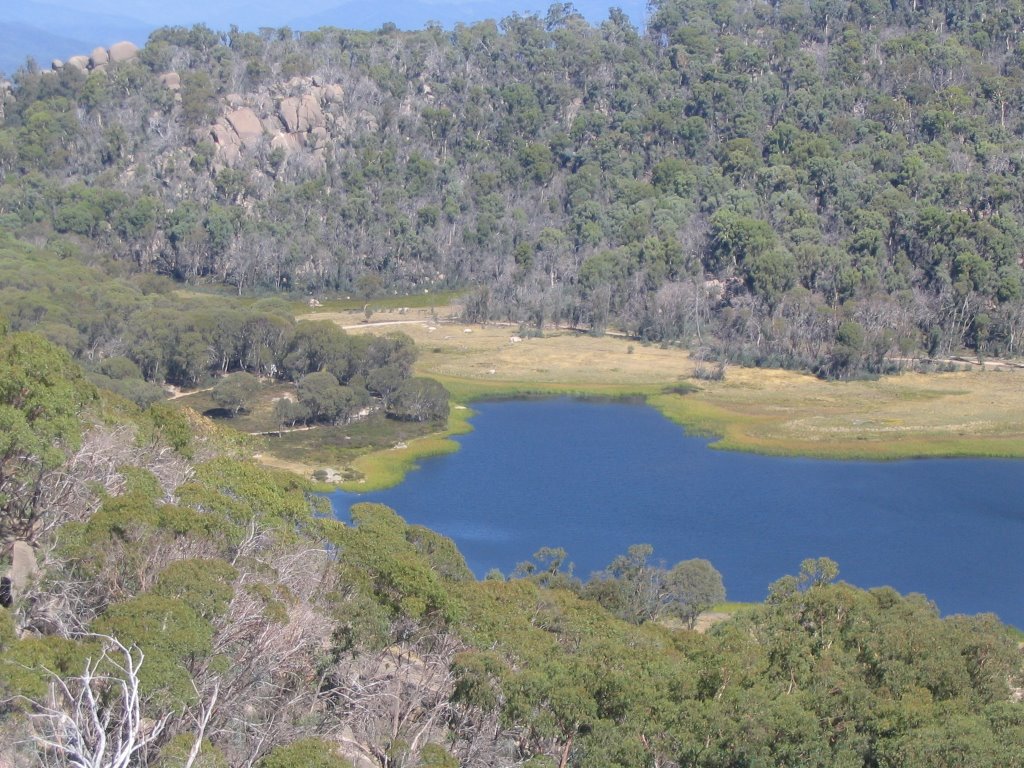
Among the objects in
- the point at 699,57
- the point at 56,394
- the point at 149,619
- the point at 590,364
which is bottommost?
the point at 590,364

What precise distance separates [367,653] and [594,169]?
105 m

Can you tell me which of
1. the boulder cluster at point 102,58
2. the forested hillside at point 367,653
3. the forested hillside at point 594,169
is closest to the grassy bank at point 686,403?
the forested hillside at point 594,169

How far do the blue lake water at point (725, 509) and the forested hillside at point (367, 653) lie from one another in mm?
17233

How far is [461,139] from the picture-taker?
135 metres

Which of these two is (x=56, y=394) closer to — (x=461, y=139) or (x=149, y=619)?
(x=149, y=619)

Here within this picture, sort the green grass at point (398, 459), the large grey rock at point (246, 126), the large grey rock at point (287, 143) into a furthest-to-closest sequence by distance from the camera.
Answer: the large grey rock at point (246, 126) < the large grey rock at point (287, 143) < the green grass at point (398, 459)

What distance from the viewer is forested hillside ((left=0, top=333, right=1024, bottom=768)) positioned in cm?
2021

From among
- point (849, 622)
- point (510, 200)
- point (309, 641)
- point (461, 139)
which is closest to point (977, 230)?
point (510, 200)

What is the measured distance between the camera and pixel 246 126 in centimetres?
13138

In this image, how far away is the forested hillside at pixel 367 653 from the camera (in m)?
20.2

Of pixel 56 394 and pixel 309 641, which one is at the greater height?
pixel 56 394

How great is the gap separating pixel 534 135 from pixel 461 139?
24.0ft

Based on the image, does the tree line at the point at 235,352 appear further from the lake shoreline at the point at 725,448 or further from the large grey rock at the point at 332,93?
the large grey rock at the point at 332,93

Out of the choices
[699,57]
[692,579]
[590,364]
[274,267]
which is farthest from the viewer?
[699,57]
